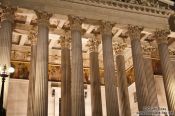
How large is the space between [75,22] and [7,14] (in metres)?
5.17

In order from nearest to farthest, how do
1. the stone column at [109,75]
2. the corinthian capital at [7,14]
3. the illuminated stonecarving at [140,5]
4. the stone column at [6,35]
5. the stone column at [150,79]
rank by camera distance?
1. the stone column at [6,35]
2. the corinthian capital at [7,14]
3. the stone column at [109,75]
4. the stone column at [150,79]
5. the illuminated stonecarving at [140,5]

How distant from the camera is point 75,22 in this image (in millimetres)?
23172

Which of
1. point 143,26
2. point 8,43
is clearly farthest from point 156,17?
point 8,43

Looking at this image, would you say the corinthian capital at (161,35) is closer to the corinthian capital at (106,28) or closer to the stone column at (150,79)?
the stone column at (150,79)

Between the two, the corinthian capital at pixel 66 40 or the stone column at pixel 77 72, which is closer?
the stone column at pixel 77 72

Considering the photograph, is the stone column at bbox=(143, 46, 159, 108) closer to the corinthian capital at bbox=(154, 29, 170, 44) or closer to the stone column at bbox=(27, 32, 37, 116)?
the corinthian capital at bbox=(154, 29, 170, 44)

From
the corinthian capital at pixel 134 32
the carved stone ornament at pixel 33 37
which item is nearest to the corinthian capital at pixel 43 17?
the carved stone ornament at pixel 33 37

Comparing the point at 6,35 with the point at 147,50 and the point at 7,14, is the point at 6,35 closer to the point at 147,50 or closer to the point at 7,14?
the point at 7,14

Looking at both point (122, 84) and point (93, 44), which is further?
point (122, 84)

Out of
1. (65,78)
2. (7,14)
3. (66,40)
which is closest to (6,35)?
(7,14)

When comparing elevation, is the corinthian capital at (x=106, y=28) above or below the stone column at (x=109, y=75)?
above

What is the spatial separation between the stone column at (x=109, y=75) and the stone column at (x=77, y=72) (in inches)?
81.5

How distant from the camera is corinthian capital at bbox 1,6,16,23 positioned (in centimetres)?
2092

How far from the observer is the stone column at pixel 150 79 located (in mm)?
23717
